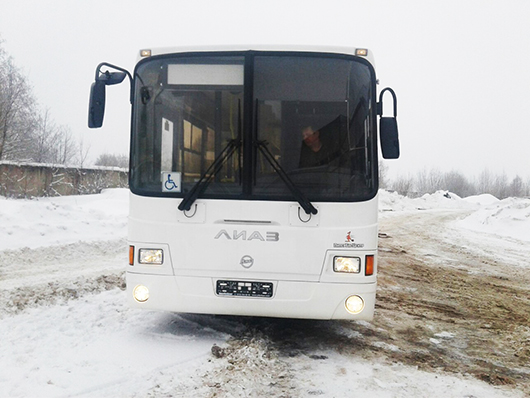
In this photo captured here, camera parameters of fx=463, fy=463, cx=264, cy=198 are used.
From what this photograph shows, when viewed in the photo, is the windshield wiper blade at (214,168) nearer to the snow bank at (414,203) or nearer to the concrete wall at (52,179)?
the concrete wall at (52,179)

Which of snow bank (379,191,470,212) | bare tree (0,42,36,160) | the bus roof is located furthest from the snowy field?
snow bank (379,191,470,212)

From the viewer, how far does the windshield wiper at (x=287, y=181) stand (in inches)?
174

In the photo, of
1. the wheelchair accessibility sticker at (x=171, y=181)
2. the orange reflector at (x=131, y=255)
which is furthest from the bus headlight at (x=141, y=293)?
the wheelchair accessibility sticker at (x=171, y=181)

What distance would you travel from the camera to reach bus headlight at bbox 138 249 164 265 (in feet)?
15.2

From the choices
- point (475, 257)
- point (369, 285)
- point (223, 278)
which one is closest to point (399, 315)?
point (369, 285)

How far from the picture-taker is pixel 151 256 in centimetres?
464

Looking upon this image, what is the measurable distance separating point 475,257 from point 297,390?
10.9 metres

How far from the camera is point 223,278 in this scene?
454cm

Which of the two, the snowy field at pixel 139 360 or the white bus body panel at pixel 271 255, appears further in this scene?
the white bus body panel at pixel 271 255

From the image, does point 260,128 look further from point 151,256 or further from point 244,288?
point 151,256

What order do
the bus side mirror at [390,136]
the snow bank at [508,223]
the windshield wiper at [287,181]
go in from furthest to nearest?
the snow bank at [508,223], the bus side mirror at [390,136], the windshield wiper at [287,181]

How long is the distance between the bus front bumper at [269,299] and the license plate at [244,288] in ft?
0.11

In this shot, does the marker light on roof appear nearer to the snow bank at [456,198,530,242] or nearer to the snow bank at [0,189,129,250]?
the snow bank at [0,189,129,250]

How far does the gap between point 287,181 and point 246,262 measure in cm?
88
